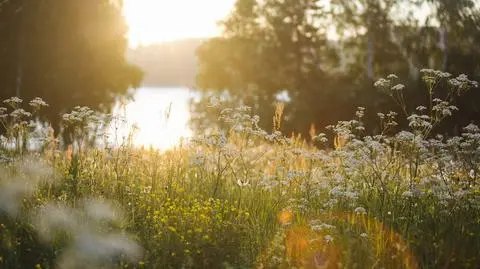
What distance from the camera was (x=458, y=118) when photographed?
25.1 metres

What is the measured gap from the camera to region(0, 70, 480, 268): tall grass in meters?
5.97

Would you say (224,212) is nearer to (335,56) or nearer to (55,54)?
(55,54)

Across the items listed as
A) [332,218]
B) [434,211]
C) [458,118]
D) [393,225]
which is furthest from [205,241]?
[458,118]

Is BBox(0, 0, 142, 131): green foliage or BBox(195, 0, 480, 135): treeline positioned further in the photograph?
BBox(195, 0, 480, 135): treeline

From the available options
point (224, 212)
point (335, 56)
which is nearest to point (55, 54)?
point (335, 56)

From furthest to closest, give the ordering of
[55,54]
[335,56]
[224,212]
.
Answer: [335,56] → [55,54] → [224,212]

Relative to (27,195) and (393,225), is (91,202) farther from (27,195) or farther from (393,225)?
(393,225)

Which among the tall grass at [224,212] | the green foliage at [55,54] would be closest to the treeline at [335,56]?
the green foliage at [55,54]

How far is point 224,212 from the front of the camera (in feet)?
22.2

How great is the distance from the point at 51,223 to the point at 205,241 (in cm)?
163

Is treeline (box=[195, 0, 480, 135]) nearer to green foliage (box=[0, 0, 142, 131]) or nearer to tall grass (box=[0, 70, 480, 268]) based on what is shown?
green foliage (box=[0, 0, 142, 131])

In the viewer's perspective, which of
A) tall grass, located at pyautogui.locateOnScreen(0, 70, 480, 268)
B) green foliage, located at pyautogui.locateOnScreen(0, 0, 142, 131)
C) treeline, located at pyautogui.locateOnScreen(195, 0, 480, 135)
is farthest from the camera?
treeline, located at pyautogui.locateOnScreen(195, 0, 480, 135)

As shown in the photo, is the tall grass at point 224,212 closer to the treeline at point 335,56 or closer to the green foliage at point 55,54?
the green foliage at point 55,54

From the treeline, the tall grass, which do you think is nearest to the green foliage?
the treeline
